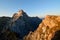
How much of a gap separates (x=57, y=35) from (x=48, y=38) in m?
22.9

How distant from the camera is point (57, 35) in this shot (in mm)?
178750

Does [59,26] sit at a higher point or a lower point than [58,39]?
higher

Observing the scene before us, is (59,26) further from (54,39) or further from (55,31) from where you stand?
(54,39)

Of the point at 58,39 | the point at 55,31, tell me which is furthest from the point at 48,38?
the point at 58,39

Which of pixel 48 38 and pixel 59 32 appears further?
pixel 48 38

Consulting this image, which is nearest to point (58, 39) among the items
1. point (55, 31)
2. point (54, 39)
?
point (54, 39)

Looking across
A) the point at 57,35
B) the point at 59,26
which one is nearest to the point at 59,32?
the point at 57,35

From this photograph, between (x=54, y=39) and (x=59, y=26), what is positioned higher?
(x=59, y=26)

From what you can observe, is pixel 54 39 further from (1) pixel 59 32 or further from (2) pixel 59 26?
(2) pixel 59 26

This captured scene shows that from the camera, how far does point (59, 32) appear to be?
593 ft

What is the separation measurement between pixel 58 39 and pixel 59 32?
399 inches

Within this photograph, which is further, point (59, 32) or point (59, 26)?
point (59, 26)

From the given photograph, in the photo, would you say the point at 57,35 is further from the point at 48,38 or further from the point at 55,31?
the point at 48,38

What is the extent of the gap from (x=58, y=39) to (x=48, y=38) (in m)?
27.7
